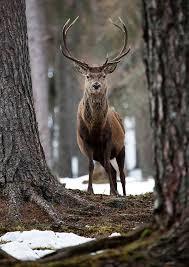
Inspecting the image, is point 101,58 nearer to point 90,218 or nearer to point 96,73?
point 96,73

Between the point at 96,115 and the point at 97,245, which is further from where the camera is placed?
the point at 96,115

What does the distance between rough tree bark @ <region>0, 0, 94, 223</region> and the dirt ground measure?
0.32 ft

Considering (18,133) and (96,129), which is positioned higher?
(18,133)

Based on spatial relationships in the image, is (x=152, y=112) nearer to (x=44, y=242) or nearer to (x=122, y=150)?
(x=44, y=242)

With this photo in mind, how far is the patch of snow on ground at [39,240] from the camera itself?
5887 millimetres

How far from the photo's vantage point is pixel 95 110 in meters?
10.8

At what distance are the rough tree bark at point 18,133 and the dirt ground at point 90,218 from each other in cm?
10

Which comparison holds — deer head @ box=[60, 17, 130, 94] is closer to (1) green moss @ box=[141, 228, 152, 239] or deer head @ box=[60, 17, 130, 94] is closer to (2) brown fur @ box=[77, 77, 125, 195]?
(2) brown fur @ box=[77, 77, 125, 195]

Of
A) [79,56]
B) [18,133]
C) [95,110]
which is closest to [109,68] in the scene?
[95,110]

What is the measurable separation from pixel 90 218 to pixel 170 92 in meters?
3.51

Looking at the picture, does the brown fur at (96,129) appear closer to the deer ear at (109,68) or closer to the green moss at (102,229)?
the deer ear at (109,68)

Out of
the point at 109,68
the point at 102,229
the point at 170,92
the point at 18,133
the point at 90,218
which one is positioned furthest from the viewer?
the point at 109,68

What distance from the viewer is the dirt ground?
705 cm

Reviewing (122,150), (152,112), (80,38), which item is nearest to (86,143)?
(122,150)
